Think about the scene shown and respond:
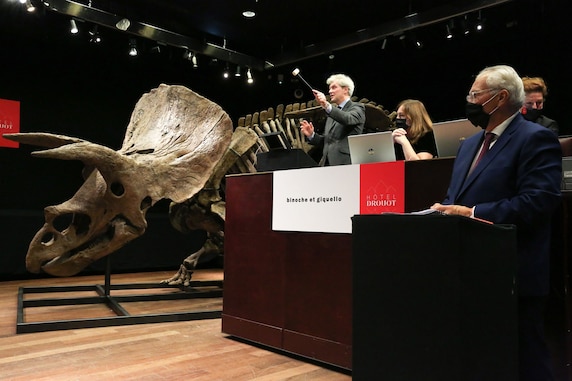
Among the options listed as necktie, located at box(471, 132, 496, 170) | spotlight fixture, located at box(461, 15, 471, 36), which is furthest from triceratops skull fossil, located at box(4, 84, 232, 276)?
spotlight fixture, located at box(461, 15, 471, 36)

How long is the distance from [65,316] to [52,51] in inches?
203

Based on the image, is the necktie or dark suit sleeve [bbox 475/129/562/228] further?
the necktie

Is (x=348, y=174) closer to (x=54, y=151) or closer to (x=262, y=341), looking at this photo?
(x=262, y=341)

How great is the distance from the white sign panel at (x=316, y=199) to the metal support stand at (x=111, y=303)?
1.67 meters

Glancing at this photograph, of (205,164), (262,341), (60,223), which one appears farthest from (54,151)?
(60,223)

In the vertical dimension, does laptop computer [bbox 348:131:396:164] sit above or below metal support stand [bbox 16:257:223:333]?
above

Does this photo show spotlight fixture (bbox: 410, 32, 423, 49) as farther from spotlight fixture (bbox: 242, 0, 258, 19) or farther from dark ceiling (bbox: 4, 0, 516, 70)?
spotlight fixture (bbox: 242, 0, 258, 19)

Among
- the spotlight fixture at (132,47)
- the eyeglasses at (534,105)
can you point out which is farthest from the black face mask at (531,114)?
the spotlight fixture at (132,47)

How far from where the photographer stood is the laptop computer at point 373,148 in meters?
3.30

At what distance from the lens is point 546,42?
7.15m

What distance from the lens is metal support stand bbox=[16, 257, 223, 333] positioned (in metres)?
4.46

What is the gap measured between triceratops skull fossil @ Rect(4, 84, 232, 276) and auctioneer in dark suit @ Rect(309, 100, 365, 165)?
1.13 meters

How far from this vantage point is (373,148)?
3369 millimetres

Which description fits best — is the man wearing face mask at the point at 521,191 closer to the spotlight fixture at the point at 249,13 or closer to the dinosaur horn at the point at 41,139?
the dinosaur horn at the point at 41,139
